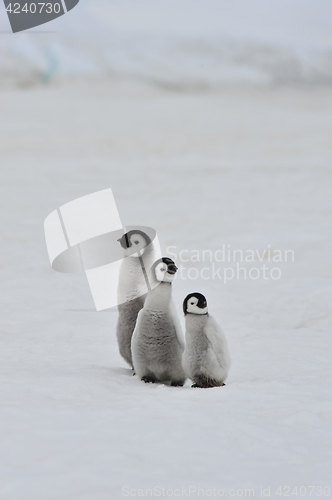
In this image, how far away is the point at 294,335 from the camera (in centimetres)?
408

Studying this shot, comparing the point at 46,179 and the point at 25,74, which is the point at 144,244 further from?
the point at 25,74

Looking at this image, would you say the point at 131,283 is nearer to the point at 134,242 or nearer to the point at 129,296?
the point at 129,296

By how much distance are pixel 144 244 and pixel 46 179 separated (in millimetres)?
7406

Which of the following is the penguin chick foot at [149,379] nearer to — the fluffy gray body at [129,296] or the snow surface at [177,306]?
the snow surface at [177,306]

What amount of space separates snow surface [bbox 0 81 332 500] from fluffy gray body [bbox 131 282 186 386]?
147 millimetres

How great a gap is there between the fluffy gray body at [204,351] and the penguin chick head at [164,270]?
0.77 feet

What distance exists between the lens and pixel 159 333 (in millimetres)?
2809

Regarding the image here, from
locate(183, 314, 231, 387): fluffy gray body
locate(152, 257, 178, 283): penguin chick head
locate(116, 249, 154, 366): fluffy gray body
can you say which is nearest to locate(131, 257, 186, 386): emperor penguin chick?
locate(152, 257, 178, 283): penguin chick head

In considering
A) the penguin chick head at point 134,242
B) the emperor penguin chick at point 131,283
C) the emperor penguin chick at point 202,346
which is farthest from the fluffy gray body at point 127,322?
the emperor penguin chick at point 202,346

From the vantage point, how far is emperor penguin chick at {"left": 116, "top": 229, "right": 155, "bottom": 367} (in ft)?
10.2

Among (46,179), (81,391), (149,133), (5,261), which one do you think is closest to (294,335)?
(81,391)

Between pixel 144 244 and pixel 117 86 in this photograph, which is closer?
pixel 144 244

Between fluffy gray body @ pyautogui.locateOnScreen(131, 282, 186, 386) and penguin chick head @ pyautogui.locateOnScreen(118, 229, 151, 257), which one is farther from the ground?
penguin chick head @ pyautogui.locateOnScreen(118, 229, 151, 257)

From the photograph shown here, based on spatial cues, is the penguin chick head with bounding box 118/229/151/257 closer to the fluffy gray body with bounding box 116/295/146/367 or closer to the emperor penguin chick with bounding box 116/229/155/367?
the emperor penguin chick with bounding box 116/229/155/367
